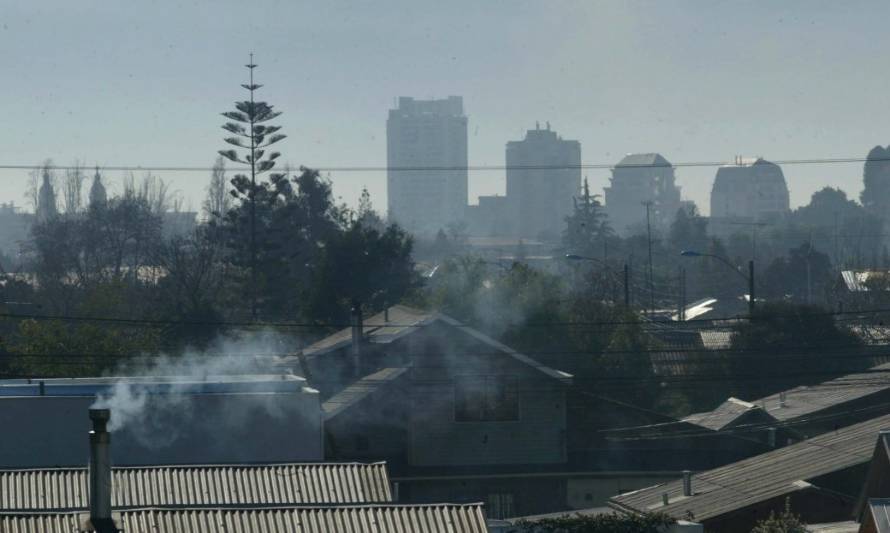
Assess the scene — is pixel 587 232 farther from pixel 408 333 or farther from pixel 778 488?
pixel 778 488

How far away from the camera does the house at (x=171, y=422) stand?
2280 cm

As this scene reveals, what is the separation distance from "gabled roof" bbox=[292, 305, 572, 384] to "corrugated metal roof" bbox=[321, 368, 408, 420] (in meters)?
1.14

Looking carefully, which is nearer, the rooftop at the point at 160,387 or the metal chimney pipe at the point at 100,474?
the metal chimney pipe at the point at 100,474

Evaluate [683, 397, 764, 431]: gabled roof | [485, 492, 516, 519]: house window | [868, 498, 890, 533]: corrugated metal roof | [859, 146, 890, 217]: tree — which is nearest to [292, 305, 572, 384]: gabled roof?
[485, 492, 516, 519]: house window

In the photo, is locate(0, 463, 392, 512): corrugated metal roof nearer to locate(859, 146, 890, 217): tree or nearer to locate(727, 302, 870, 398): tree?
locate(727, 302, 870, 398): tree

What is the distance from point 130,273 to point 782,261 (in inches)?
1854

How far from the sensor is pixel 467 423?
30.8 metres

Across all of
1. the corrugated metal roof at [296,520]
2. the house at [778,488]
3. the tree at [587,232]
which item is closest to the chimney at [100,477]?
the corrugated metal roof at [296,520]

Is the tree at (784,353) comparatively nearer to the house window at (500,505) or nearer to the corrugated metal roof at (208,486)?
the house window at (500,505)

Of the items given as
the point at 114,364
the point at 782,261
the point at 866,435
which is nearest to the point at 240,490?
the point at 866,435

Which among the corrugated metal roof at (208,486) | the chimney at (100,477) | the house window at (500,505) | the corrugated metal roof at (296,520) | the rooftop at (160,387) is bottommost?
the house window at (500,505)

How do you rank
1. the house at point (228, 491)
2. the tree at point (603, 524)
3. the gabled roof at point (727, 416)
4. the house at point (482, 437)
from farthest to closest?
the gabled roof at point (727, 416) < the house at point (482, 437) < the tree at point (603, 524) < the house at point (228, 491)

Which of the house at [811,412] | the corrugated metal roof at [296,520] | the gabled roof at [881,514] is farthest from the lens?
the house at [811,412]

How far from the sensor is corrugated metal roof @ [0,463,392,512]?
15.8 meters
